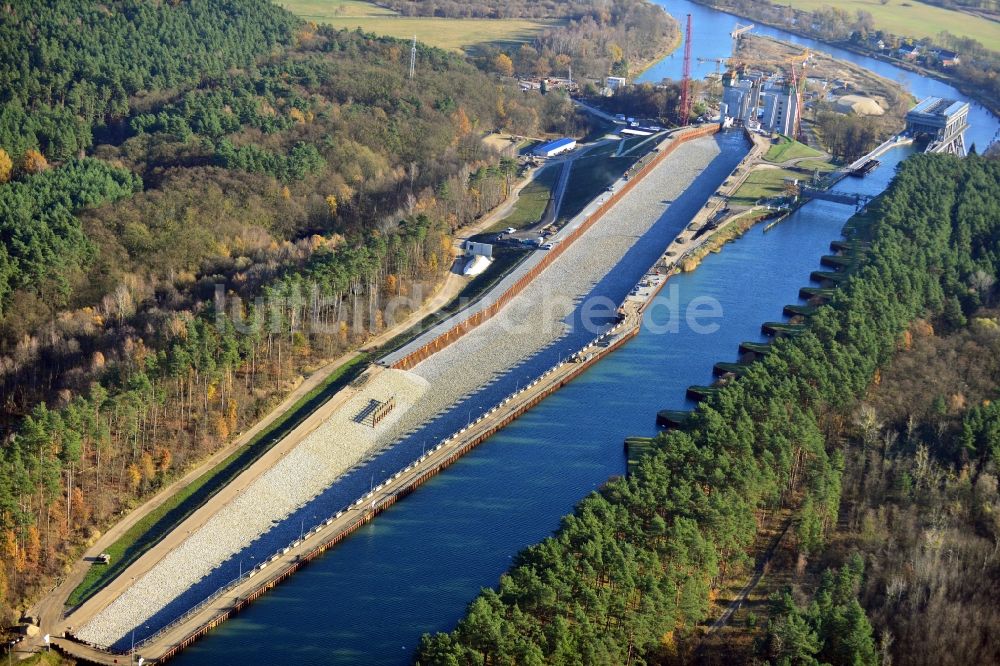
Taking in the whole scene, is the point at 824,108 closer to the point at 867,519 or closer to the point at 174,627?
the point at 867,519

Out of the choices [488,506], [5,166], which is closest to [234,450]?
[488,506]

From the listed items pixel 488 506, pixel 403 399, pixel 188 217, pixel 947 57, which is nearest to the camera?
pixel 488 506

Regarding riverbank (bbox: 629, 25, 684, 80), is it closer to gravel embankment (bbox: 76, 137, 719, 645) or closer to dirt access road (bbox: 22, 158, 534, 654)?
gravel embankment (bbox: 76, 137, 719, 645)

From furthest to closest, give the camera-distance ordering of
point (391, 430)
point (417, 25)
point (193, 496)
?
point (417, 25) < point (391, 430) < point (193, 496)

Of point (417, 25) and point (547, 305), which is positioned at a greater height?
point (417, 25)

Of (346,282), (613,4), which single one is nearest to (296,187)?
(346,282)

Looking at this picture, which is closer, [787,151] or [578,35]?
[787,151]

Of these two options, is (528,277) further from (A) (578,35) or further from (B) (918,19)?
(B) (918,19)
